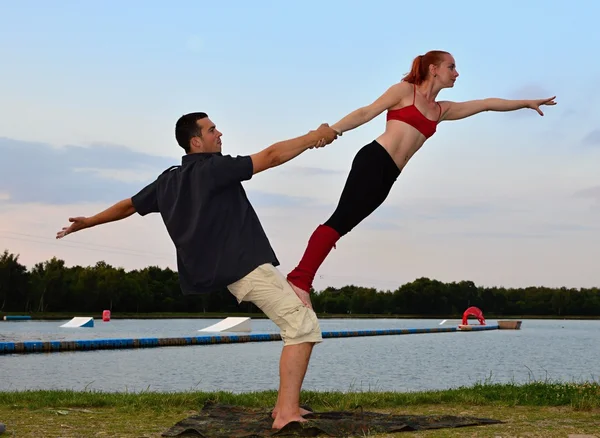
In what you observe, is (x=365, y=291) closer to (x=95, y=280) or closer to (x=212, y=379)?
(x=95, y=280)

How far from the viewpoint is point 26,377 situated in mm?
20609

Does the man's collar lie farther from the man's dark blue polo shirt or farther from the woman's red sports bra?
the woman's red sports bra

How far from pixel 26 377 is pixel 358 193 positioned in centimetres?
1781

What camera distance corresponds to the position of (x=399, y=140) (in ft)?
18.2

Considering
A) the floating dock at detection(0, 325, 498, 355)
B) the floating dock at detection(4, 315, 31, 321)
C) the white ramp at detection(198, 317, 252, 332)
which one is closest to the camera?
the floating dock at detection(0, 325, 498, 355)

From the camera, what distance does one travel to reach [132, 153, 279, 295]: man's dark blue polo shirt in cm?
491

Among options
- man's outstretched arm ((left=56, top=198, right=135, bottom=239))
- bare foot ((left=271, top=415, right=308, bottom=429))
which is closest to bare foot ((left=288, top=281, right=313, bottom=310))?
bare foot ((left=271, top=415, right=308, bottom=429))

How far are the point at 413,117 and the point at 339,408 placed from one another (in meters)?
2.92

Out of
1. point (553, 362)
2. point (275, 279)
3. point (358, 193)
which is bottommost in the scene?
point (553, 362)

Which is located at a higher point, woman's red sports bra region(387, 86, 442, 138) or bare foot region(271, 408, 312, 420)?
woman's red sports bra region(387, 86, 442, 138)

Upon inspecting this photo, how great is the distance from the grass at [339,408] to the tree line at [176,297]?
54727mm

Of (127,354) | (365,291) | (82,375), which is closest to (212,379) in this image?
(82,375)

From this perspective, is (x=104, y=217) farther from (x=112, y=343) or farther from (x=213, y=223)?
(x=112, y=343)

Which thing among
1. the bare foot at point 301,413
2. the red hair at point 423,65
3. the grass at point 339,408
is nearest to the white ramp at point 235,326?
the grass at point 339,408
